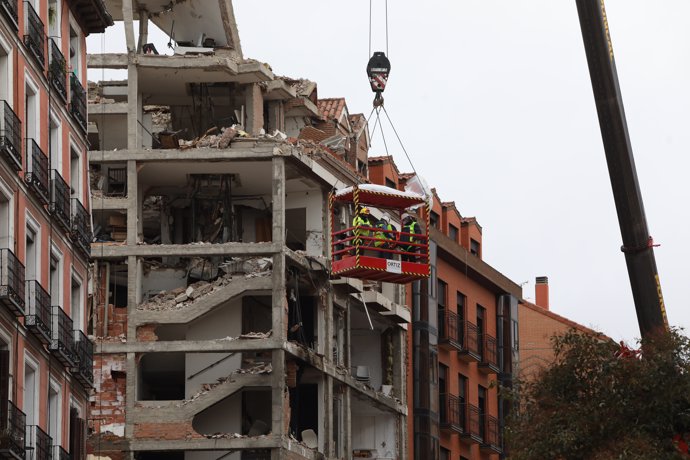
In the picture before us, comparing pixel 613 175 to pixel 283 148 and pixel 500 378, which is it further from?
pixel 500 378

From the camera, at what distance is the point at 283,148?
85.9m

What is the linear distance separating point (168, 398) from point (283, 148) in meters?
10.9

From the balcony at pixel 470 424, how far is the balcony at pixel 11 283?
48392mm

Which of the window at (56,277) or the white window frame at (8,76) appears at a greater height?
the white window frame at (8,76)

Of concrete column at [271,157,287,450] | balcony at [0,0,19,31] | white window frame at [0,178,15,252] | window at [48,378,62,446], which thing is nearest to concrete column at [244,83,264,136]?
concrete column at [271,157,287,450]

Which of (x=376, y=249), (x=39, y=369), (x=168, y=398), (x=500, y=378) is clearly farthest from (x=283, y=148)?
(x=39, y=369)

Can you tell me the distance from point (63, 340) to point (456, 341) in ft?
145

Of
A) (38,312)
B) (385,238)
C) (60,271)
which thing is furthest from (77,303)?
(385,238)

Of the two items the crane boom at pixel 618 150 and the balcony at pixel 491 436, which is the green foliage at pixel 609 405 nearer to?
the crane boom at pixel 618 150

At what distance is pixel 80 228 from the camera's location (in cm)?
6078

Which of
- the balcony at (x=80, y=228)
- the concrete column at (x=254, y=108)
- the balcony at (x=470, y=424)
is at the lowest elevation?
the balcony at (x=80, y=228)

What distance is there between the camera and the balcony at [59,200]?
→ 58000 millimetres

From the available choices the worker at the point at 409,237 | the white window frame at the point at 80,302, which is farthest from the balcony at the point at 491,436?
the white window frame at the point at 80,302

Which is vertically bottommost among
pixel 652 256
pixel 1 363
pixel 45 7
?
pixel 1 363
